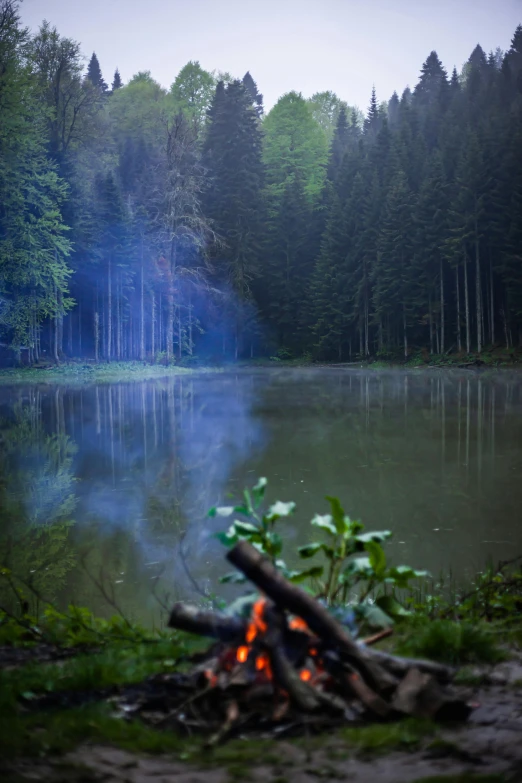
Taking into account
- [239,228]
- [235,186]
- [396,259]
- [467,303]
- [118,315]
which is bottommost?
[118,315]

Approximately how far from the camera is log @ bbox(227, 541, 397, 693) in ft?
10.7

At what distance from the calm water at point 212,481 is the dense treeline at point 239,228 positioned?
17084 mm

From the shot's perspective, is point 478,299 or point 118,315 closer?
point 478,299

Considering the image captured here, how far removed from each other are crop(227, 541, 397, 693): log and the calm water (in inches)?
50.0

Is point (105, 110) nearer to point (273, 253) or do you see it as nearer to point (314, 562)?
point (273, 253)

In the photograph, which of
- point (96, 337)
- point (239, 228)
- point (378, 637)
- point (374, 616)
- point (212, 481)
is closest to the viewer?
point (378, 637)

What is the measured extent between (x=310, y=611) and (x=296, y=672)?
10.8 inches

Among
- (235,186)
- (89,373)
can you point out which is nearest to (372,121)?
(235,186)

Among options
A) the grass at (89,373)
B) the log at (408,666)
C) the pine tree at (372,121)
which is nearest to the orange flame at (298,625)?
the log at (408,666)

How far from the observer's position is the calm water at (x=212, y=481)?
6156 millimetres

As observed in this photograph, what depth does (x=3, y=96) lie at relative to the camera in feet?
98.6

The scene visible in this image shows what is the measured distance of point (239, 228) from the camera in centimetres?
4678

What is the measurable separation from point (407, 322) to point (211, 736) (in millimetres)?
42527

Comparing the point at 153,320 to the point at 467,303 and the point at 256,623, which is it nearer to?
the point at 467,303
